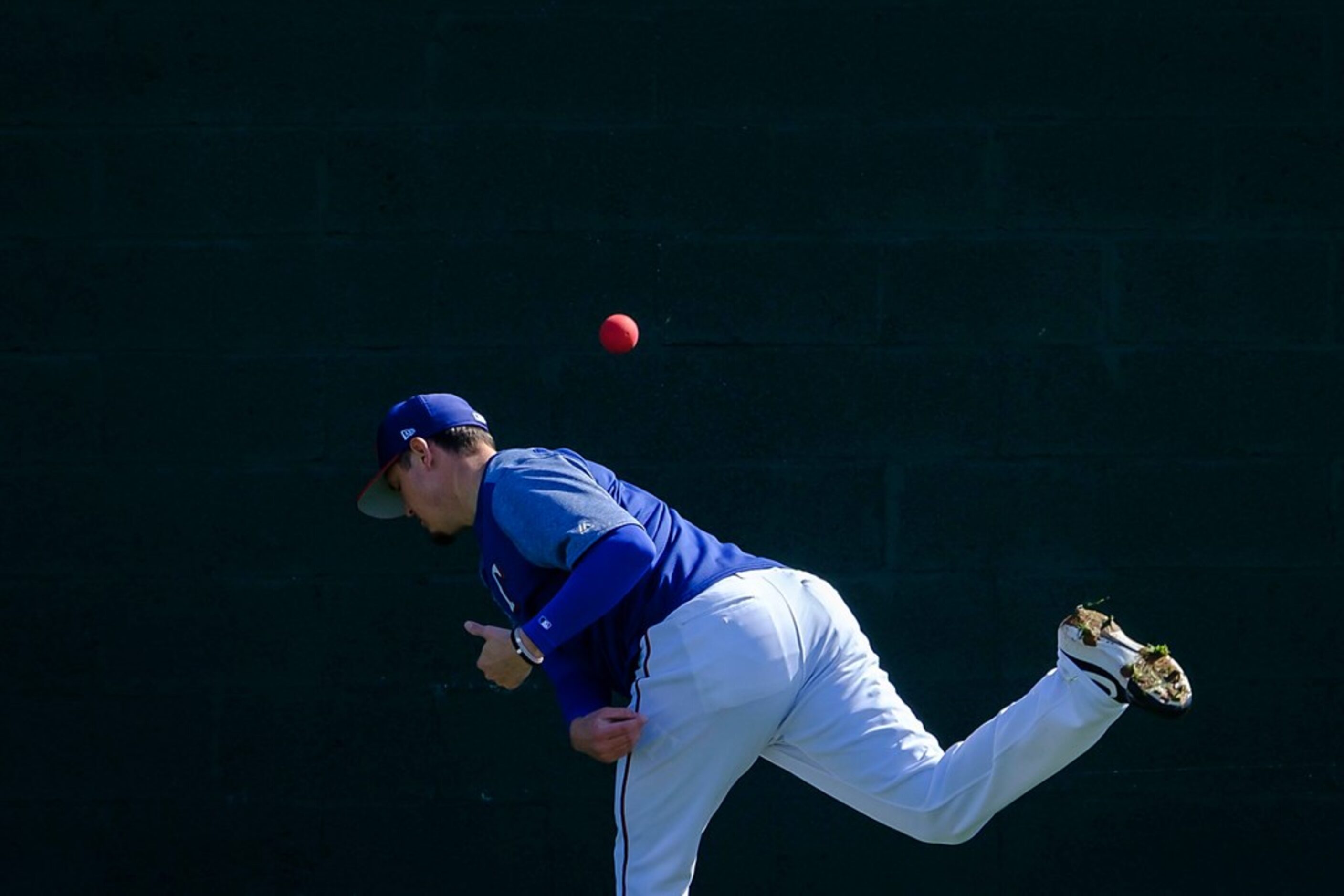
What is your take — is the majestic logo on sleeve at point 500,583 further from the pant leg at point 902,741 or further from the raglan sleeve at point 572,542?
the pant leg at point 902,741

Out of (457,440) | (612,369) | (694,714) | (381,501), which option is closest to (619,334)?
(612,369)

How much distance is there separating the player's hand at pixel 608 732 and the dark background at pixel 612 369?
160 cm

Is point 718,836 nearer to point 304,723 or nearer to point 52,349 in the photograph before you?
point 304,723

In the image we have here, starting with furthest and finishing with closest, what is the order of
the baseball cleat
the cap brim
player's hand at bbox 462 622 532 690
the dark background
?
the dark background, the cap brim, player's hand at bbox 462 622 532 690, the baseball cleat

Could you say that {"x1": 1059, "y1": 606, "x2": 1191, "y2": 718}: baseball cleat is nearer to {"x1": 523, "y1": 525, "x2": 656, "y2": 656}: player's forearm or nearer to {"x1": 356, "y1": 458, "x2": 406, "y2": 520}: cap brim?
{"x1": 523, "y1": 525, "x2": 656, "y2": 656}: player's forearm

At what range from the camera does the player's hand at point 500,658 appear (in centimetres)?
377

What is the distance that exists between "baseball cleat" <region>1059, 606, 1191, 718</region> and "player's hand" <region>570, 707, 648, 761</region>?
34.6 inches

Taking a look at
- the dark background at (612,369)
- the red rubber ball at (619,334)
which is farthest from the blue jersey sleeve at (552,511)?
the dark background at (612,369)

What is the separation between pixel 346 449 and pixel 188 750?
997 mm

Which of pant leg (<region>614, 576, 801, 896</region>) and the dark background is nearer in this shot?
pant leg (<region>614, 576, 801, 896</region>)

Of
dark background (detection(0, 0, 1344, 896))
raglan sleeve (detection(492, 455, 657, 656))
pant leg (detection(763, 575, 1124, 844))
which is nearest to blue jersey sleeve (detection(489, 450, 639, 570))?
raglan sleeve (detection(492, 455, 657, 656))

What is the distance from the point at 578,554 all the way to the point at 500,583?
34cm

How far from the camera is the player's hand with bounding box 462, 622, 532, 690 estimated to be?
3766 mm

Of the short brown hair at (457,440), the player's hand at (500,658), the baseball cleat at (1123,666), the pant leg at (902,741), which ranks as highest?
the short brown hair at (457,440)
